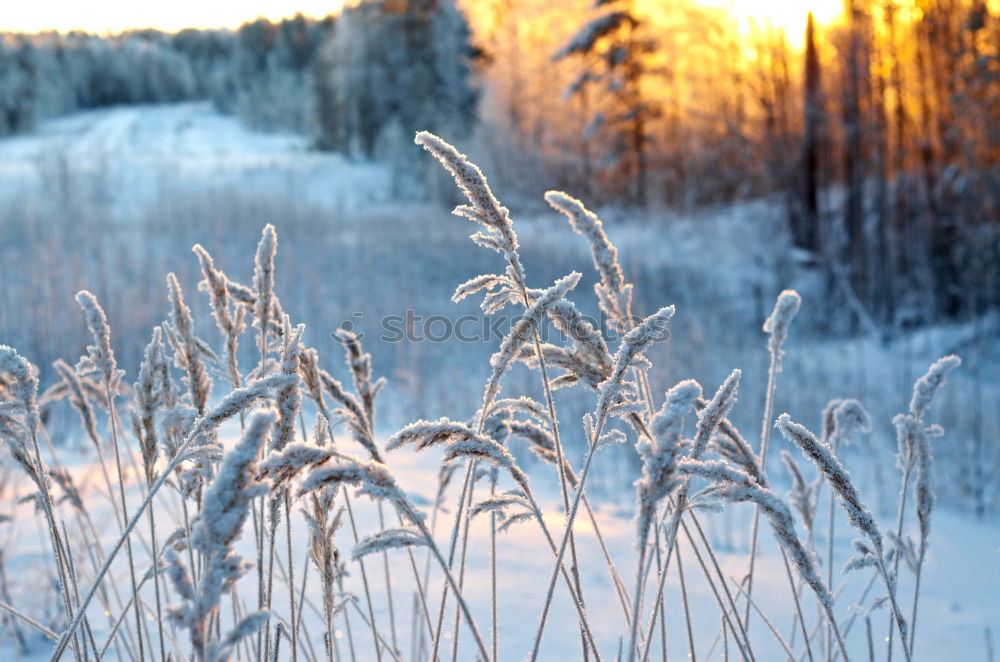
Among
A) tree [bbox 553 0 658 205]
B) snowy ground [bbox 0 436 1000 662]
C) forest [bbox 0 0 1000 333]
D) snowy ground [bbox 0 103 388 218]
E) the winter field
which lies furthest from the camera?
tree [bbox 553 0 658 205]

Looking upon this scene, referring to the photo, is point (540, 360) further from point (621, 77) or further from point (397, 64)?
point (397, 64)

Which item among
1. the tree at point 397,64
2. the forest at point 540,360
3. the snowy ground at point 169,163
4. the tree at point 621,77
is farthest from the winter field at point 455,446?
the tree at point 397,64

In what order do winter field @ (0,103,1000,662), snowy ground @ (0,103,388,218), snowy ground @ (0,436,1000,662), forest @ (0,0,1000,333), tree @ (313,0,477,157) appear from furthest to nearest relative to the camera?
tree @ (313,0,477,157), snowy ground @ (0,103,388,218), forest @ (0,0,1000,333), snowy ground @ (0,436,1000,662), winter field @ (0,103,1000,662)

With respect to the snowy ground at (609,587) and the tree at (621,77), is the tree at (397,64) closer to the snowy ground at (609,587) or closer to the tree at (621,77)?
the tree at (621,77)

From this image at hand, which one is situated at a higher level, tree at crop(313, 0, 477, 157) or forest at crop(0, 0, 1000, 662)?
tree at crop(313, 0, 477, 157)

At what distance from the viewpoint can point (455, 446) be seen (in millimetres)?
916

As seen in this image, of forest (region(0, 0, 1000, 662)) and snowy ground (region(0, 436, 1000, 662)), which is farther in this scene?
snowy ground (region(0, 436, 1000, 662))

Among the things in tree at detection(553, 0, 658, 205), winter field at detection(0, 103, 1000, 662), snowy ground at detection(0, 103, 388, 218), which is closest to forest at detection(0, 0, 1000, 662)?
winter field at detection(0, 103, 1000, 662)

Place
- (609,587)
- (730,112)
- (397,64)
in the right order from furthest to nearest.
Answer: (397,64), (730,112), (609,587)

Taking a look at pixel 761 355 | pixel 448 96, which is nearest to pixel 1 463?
pixel 761 355

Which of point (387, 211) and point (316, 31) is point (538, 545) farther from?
point (316, 31)

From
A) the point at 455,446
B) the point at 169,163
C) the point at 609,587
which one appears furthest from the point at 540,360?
the point at 169,163

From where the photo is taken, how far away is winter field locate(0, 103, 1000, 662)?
0.98 metres

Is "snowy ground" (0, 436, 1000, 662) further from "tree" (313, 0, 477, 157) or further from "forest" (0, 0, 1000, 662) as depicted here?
"tree" (313, 0, 477, 157)
